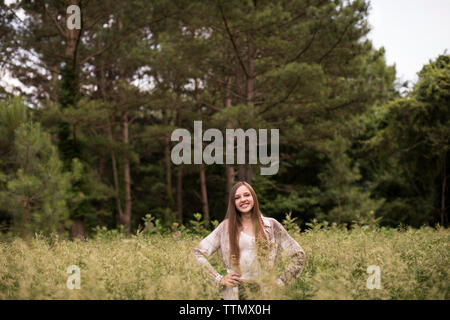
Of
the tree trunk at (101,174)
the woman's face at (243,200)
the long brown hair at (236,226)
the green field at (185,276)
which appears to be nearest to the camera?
the green field at (185,276)

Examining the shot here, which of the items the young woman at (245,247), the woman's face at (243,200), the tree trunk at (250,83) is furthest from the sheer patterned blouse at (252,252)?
the tree trunk at (250,83)

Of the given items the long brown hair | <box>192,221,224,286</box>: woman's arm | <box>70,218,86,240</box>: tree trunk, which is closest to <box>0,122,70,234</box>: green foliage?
<box>70,218,86,240</box>: tree trunk

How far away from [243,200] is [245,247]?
39cm

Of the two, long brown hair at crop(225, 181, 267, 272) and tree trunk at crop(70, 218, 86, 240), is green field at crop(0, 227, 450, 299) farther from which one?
tree trunk at crop(70, 218, 86, 240)

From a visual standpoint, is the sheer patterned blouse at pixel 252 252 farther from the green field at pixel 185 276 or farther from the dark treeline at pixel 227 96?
the dark treeline at pixel 227 96

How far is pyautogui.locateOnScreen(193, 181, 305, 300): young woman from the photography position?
298 centimetres

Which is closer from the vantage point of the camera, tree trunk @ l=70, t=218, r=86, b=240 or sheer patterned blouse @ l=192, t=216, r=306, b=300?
sheer patterned blouse @ l=192, t=216, r=306, b=300

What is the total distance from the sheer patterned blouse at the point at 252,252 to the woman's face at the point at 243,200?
0.59ft

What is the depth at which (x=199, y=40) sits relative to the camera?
13031 millimetres

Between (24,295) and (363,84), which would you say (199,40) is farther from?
(24,295)

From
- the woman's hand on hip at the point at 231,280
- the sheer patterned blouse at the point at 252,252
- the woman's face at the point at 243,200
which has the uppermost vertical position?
the woman's face at the point at 243,200

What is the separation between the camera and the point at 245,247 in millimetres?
3293

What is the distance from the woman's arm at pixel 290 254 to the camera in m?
2.97

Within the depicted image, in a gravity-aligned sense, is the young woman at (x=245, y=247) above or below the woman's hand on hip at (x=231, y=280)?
above
